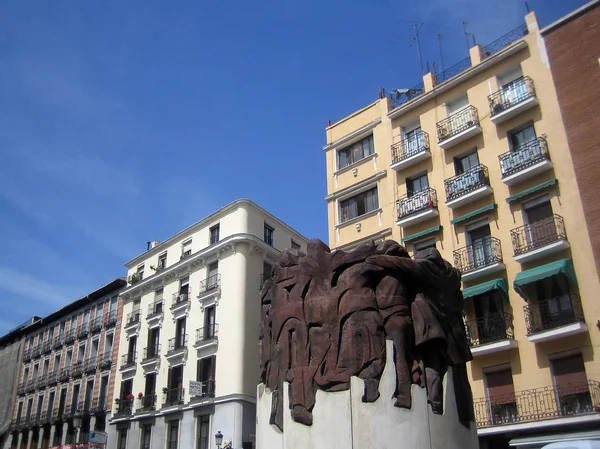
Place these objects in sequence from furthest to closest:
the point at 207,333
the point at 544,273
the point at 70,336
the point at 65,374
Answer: the point at 70,336
the point at 65,374
the point at 207,333
the point at 544,273

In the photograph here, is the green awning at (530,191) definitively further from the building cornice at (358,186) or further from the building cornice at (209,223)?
the building cornice at (209,223)

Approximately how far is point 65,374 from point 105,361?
6870 millimetres

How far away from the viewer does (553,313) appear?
2222 cm

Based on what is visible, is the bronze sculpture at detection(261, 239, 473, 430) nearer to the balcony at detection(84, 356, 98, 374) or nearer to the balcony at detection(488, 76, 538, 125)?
the balcony at detection(488, 76, 538, 125)

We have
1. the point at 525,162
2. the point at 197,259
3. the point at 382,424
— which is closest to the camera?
the point at 382,424

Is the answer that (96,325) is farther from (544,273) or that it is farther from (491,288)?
(544,273)

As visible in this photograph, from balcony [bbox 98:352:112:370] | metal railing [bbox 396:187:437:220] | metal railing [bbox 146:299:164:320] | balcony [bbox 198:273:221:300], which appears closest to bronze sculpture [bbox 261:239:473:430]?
metal railing [bbox 396:187:437:220]

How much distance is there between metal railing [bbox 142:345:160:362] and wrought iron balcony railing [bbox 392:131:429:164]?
2064cm

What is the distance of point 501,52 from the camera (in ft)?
88.2

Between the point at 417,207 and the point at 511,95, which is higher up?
the point at 511,95

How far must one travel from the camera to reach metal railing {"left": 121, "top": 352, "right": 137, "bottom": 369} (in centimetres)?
4072

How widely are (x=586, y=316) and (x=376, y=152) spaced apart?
13450 mm

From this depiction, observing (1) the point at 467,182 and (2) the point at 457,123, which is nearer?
(1) the point at 467,182

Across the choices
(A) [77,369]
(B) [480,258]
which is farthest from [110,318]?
(B) [480,258]
